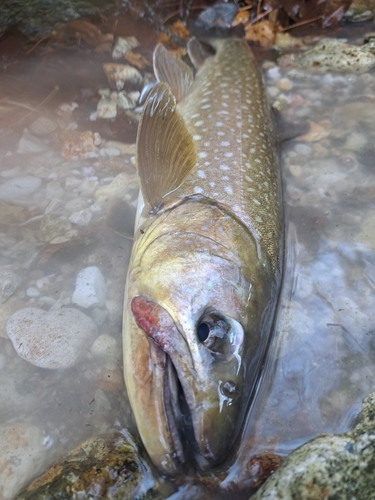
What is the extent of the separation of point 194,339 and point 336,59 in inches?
180

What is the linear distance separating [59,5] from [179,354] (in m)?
4.47

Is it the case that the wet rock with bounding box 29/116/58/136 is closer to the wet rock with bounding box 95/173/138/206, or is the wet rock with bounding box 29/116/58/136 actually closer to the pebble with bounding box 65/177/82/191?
the pebble with bounding box 65/177/82/191

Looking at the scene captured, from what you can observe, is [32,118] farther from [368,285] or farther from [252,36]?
[368,285]

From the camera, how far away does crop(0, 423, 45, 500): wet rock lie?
2355mm

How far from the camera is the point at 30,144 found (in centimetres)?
416

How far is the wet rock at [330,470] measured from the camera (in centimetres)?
192

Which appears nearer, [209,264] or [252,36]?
[209,264]

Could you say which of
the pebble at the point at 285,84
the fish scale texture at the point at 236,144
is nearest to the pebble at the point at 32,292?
the fish scale texture at the point at 236,144

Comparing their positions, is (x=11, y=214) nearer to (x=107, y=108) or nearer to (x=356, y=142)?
(x=107, y=108)

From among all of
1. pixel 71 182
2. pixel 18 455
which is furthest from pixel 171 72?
pixel 18 455

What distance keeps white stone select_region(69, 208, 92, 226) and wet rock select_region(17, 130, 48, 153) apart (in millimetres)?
930

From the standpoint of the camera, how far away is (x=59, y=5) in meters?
4.71

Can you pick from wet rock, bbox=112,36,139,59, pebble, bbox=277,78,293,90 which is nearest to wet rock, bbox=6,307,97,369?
wet rock, bbox=112,36,139,59

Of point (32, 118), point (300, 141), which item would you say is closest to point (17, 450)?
point (32, 118)
